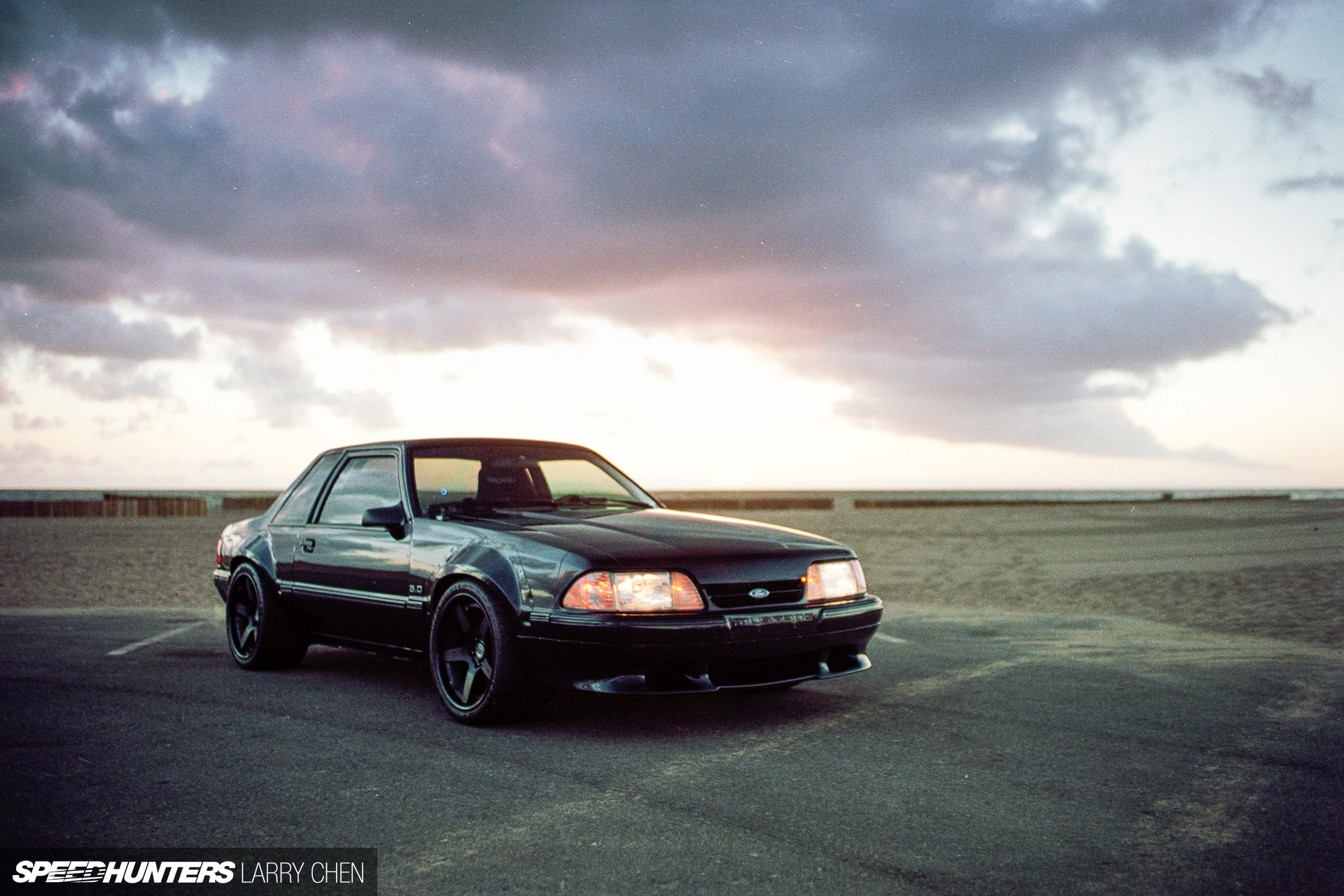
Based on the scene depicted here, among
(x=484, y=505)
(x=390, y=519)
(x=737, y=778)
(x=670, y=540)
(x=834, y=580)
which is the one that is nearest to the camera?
(x=737, y=778)

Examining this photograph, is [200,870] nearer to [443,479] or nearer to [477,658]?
[477,658]

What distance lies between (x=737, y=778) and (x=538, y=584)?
1320 mm

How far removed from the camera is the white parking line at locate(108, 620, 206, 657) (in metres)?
7.57

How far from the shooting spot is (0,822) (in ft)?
11.9

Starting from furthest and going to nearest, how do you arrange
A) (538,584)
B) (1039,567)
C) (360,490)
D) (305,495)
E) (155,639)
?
1. (1039,567)
2. (155,639)
3. (305,495)
4. (360,490)
5. (538,584)

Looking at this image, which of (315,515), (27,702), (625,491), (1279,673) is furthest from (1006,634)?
(27,702)

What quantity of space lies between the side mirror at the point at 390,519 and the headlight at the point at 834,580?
86.6 inches

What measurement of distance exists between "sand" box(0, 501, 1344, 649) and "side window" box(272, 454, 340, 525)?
14.7 feet

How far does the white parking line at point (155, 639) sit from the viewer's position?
7.57 meters

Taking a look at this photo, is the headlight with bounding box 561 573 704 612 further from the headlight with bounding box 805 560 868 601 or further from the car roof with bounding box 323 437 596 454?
the car roof with bounding box 323 437 596 454

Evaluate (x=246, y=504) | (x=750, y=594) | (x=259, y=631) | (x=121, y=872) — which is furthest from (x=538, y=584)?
(x=246, y=504)

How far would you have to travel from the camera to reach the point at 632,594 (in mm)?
4836

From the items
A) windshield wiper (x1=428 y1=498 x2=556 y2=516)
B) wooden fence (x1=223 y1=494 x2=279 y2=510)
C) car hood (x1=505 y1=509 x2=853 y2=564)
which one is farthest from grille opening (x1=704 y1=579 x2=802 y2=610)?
wooden fence (x1=223 y1=494 x2=279 y2=510)

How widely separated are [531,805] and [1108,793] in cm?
213
